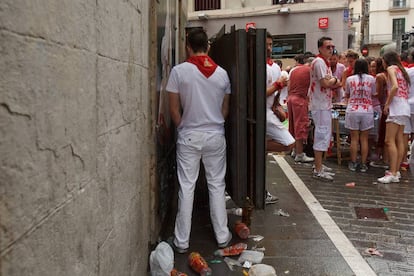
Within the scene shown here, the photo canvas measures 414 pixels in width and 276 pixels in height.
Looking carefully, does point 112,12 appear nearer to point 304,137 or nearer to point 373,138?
point 304,137

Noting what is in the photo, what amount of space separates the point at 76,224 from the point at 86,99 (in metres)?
0.53

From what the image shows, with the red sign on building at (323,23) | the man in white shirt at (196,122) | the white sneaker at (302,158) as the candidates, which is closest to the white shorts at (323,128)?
the white sneaker at (302,158)

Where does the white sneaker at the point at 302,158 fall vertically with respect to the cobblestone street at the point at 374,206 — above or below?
above

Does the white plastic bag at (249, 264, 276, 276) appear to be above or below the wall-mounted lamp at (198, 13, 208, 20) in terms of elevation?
below

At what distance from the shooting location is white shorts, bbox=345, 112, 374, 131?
7.57 meters

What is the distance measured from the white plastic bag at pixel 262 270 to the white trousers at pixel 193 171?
0.61m

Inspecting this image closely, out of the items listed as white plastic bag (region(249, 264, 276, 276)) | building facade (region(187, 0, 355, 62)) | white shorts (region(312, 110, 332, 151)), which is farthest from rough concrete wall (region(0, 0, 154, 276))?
building facade (region(187, 0, 355, 62))

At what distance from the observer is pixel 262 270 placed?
12.1 ft

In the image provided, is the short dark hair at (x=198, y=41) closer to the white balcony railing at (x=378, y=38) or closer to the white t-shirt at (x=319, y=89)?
the white t-shirt at (x=319, y=89)

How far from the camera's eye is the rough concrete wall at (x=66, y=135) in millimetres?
1220

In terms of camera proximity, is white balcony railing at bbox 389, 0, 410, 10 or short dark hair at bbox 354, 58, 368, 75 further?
white balcony railing at bbox 389, 0, 410, 10

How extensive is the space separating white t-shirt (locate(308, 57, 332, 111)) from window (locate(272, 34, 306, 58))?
1624 cm

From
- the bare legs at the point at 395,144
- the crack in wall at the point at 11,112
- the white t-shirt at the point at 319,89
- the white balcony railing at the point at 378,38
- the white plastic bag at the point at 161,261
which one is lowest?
the white plastic bag at the point at 161,261

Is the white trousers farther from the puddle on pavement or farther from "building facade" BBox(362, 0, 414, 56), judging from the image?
"building facade" BBox(362, 0, 414, 56)
